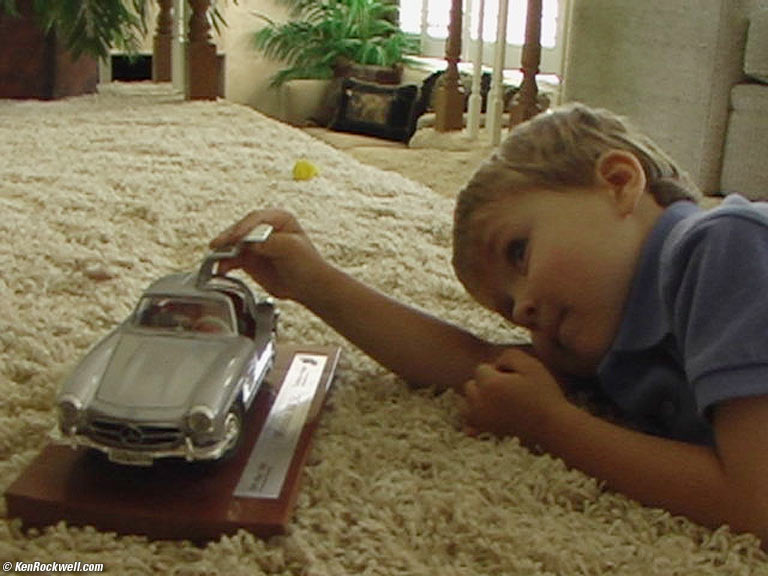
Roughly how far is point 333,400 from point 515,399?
160 millimetres

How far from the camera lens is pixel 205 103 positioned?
2365mm

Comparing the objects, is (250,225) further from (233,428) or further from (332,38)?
(332,38)

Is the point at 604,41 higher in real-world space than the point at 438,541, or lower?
higher

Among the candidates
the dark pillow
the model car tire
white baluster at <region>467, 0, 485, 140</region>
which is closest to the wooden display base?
the model car tire

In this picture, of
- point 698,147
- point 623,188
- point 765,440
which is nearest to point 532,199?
point 623,188

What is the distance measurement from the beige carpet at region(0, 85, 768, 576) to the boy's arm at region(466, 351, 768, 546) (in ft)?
0.04

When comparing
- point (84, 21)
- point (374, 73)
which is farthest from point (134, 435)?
point (374, 73)

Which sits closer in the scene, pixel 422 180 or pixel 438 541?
pixel 438 541

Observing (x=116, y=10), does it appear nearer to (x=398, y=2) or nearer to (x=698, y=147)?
(x=698, y=147)

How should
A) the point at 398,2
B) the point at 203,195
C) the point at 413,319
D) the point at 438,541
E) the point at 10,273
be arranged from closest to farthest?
the point at 438,541, the point at 413,319, the point at 10,273, the point at 203,195, the point at 398,2

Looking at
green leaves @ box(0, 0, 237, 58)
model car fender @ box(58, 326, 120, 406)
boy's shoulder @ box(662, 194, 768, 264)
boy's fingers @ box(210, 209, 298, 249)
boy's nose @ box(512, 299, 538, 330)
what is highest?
green leaves @ box(0, 0, 237, 58)

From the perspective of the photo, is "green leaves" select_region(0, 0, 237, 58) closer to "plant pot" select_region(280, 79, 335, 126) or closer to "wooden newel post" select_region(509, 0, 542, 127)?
"wooden newel post" select_region(509, 0, 542, 127)

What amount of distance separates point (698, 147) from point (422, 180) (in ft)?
1.99

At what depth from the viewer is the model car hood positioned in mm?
591
